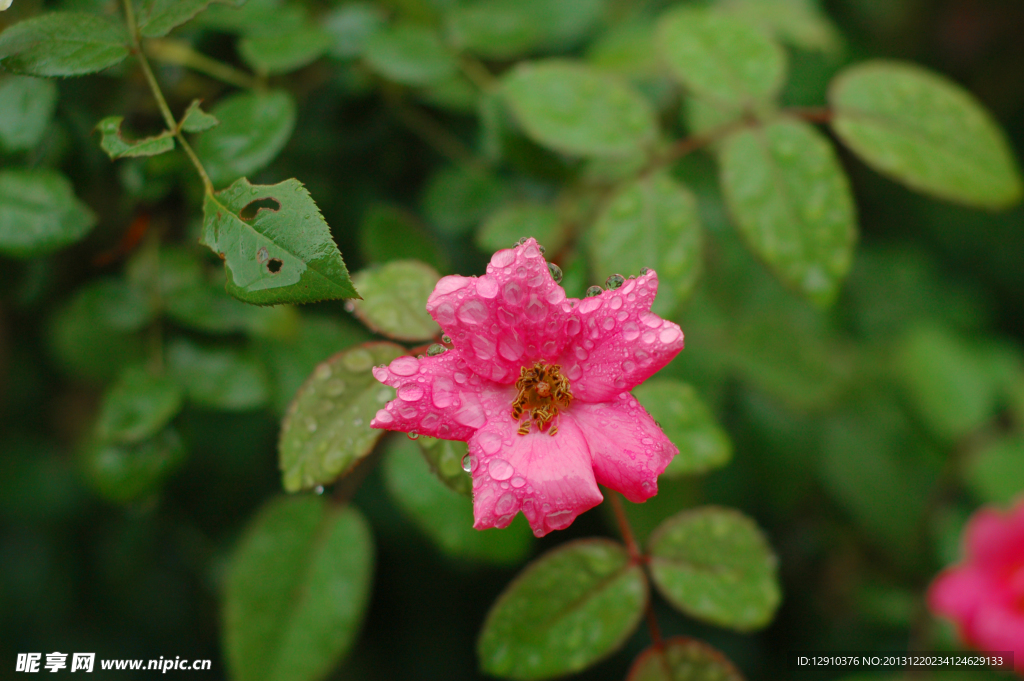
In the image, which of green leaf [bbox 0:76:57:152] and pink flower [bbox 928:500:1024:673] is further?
pink flower [bbox 928:500:1024:673]

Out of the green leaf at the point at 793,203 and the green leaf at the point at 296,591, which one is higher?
the green leaf at the point at 793,203

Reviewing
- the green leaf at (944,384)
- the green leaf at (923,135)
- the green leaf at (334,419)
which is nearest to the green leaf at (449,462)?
the green leaf at (334,419)

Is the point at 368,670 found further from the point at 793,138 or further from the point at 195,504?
the point at 793,138

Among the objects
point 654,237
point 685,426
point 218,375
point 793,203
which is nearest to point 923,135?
point 793,203

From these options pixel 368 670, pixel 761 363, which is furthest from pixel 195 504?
pixel 761 363

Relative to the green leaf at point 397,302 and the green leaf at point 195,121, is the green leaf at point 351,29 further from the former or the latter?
Answer: the green leaf at point 397,302

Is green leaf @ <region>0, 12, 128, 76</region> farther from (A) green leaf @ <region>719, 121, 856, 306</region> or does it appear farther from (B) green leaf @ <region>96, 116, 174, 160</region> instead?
(A) green leaf @ <region>719, 121, 856, 306</region>

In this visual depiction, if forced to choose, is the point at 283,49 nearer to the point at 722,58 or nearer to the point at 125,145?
the point at 125,145

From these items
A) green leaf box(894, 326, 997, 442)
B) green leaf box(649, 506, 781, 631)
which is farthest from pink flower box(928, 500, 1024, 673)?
green leaf box(649, 506, 781, 631)
